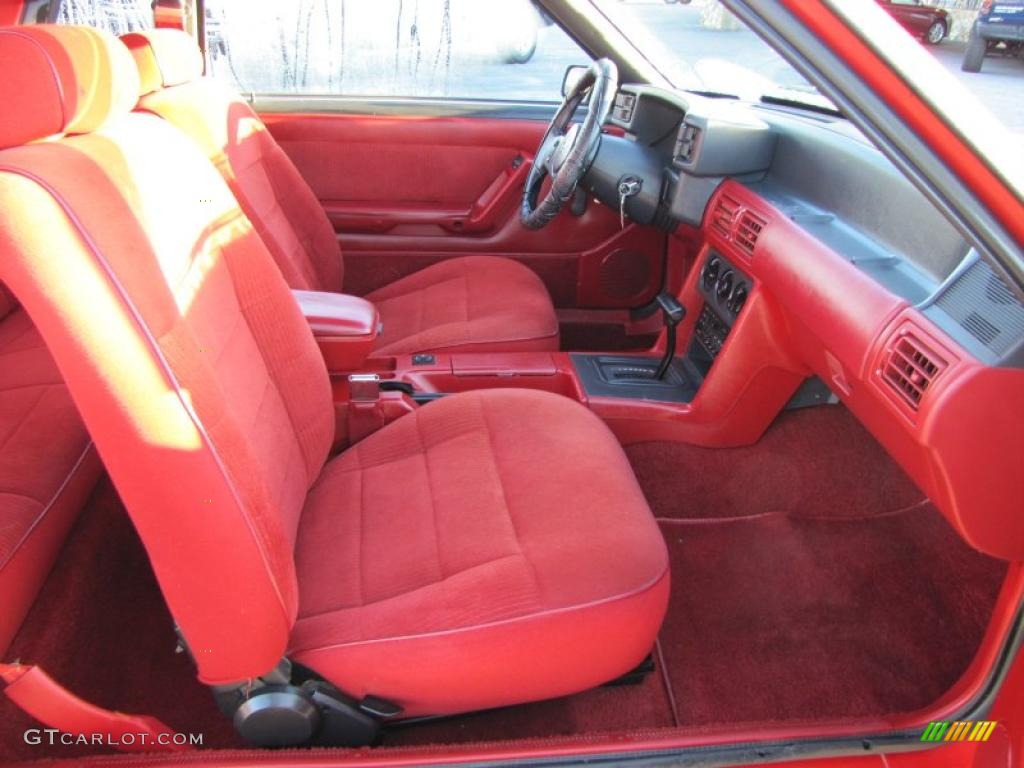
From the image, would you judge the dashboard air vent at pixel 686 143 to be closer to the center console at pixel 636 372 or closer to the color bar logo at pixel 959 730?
the center console at pixel 636 372

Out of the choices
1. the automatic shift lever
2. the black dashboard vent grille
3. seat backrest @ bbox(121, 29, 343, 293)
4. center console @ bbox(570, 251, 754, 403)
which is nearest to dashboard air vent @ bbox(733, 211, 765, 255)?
center console @ bbox(570, 251, 754, 403)

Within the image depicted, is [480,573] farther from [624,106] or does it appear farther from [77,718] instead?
[624,106]

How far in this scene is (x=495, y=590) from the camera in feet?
3.66

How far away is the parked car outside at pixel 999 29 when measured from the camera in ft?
4.61

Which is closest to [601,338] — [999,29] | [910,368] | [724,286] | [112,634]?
[724,286]

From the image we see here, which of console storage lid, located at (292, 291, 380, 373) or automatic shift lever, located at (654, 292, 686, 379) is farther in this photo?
automatic shift lever, located at (654, 292, 686, 379)

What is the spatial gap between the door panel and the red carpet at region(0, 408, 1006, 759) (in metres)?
1.01

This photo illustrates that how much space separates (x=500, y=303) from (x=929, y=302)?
1.25m

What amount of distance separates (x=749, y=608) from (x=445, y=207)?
1.73 meters

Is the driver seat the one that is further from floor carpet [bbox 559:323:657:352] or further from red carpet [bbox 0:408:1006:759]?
red carpet [bbox 0:408:1006:759]

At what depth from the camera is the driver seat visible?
1784 mm

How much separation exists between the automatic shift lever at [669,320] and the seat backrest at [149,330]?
3.60 feet

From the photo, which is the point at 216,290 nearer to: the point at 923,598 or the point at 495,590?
the point at 495,590

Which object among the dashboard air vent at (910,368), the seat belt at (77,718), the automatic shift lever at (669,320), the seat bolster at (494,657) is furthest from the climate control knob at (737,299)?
the seat belt at (77,718)
